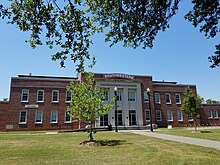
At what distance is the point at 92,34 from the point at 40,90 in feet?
92.4

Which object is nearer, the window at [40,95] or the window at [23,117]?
the window at [23,117]

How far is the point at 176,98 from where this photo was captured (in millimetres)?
39031

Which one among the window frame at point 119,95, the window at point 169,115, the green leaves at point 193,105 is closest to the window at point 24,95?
the window frame at point 119,95

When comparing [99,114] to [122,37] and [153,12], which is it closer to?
[122,37]

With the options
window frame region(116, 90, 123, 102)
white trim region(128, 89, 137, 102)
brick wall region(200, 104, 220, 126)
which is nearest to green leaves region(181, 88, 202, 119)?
white trim region(128, 89, 137, 102)

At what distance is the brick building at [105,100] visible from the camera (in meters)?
30.1

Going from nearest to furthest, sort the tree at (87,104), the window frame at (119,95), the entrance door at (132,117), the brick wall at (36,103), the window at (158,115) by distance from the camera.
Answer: the tree at (87,104) → the brick wall at (36,103) → the entrance door at (132,117) → the window frame at (119,95) → the window at (158,115)

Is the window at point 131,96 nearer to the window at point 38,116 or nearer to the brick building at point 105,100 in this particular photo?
the brick building at point 105,100

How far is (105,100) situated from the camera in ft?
112

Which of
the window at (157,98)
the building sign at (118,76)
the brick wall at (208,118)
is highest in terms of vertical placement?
the building sign at (118,76)

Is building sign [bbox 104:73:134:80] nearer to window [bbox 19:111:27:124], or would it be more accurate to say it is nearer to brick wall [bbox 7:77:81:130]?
brick wall [bbox 7:77:81:130]

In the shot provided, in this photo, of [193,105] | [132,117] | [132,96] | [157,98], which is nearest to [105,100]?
[132,96]

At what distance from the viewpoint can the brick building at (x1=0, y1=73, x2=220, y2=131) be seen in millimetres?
30094

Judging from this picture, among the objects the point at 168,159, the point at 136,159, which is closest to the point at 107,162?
the point at 136,159
